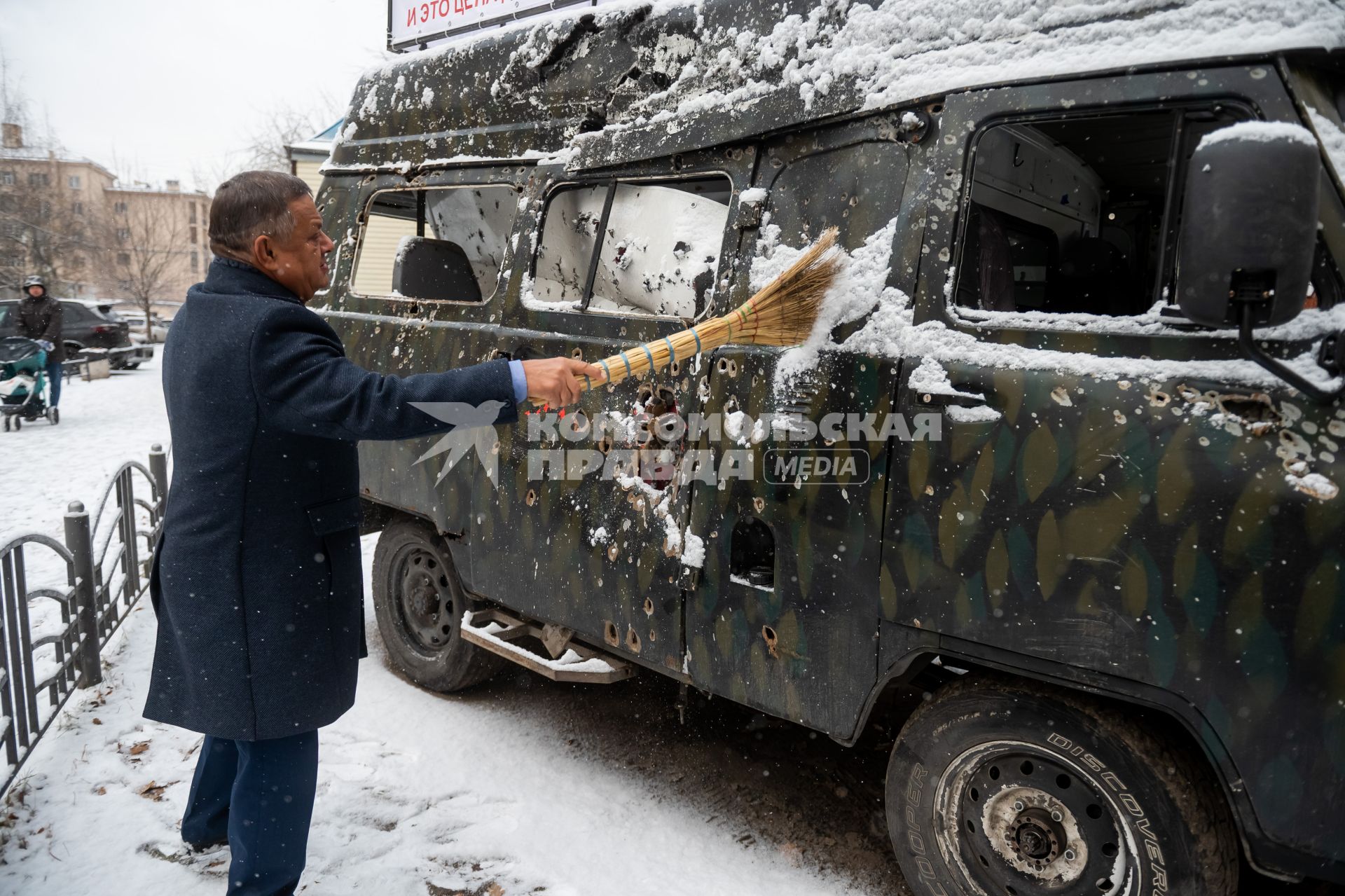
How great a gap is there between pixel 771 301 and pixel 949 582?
3.19 feet

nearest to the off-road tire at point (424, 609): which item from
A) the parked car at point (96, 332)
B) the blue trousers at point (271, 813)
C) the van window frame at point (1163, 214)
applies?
the blue trousers at point (271, 813)

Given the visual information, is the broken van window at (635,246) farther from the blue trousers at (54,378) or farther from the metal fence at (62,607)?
the blue trousers at (54,378)

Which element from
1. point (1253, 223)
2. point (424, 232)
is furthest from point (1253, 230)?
point (424, 232)

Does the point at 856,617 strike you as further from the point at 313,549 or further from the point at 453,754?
the point at 453,754

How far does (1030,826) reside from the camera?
2326mm

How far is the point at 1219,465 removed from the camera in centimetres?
190

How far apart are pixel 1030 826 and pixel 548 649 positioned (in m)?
1.95

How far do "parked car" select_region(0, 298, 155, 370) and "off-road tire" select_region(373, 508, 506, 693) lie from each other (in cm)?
1752

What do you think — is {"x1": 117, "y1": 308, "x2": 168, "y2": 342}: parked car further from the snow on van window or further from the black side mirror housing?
the black side mirror housing

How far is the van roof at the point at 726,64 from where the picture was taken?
2.03m

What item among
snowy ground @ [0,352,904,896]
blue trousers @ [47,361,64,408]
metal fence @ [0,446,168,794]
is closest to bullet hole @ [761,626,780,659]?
snowy ground @ [0,352,904,896]

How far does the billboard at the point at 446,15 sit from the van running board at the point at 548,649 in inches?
109

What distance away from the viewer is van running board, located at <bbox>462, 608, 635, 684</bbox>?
3.38 meters

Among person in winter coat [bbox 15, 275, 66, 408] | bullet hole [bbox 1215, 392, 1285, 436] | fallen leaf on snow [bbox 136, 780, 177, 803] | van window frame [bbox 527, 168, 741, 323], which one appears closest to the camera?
bullet hole [bbox 1215, 392, 1285, 436]
